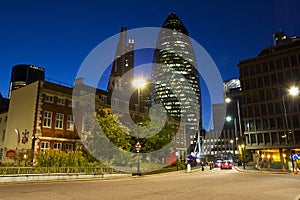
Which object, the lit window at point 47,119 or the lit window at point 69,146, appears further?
the lit window at point 69,146

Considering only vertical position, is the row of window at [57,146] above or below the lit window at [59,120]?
below

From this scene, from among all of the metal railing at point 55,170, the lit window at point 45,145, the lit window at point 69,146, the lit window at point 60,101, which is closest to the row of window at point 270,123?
the lit window at point 69,146

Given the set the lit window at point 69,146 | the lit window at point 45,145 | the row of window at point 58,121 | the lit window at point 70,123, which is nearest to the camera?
the lit window at point 45,145

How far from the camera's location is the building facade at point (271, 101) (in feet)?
227

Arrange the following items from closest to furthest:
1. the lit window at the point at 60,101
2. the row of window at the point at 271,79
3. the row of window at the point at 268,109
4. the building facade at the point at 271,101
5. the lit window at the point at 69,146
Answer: the lit window at the point at 69,146, the lit window at the point at 60,101, the building facade at the point at 271,101, the row of window at the point at 268,109, the row of window at the point at 271,79

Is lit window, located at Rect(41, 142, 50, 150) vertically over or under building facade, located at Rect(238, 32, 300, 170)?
under

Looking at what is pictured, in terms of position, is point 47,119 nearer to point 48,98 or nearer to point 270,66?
point 48,98

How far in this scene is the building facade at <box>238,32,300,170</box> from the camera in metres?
69.1

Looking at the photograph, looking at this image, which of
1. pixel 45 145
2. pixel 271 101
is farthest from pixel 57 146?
pixel 271 101

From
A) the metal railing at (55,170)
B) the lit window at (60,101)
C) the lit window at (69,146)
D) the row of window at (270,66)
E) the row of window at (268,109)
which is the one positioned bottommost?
the metal railing at (55,170)

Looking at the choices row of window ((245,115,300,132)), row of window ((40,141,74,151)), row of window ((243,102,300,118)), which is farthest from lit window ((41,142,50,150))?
row of window ((243,102,300,118))

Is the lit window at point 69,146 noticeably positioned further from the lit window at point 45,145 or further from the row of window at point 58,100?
the row of window at point 58,100

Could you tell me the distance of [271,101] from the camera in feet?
242

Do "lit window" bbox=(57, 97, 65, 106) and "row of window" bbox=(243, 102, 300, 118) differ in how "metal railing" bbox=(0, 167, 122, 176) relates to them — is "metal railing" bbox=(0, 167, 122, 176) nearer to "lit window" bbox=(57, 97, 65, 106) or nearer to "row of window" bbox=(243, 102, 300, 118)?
"lit window" bbox=(57, 97, 65, 106)
